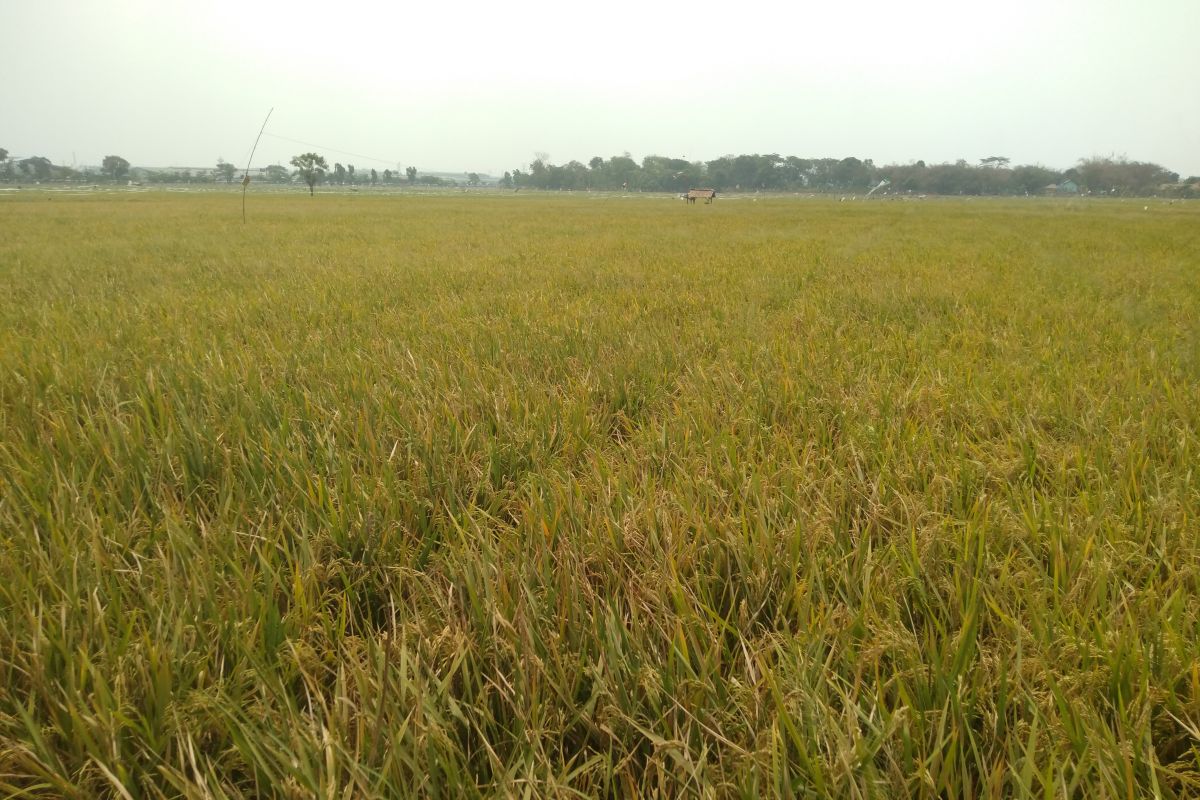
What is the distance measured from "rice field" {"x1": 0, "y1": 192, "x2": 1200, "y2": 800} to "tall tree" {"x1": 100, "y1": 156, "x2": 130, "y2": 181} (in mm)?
157016

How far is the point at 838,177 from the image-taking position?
12950 cm

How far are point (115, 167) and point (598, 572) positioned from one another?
163 meters

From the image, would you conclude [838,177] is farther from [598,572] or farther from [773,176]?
[598,572]

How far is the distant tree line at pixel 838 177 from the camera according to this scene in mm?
111125

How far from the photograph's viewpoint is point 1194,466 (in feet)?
5.78

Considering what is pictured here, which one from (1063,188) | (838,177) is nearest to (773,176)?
(838,177)

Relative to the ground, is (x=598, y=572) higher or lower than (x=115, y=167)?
lower

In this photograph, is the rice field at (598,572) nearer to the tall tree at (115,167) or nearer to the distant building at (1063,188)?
the distant building at (1063,188)

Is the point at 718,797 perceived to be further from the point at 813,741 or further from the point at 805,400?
the point at 805,400

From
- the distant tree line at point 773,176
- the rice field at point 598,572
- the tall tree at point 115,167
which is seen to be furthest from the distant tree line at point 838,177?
the rice field at point 598,572

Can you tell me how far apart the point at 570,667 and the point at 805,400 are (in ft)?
5.84

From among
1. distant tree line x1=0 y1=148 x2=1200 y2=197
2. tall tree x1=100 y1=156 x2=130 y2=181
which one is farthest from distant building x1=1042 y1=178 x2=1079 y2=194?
tall tree x1=100 y1=156 x2=130 y2=181

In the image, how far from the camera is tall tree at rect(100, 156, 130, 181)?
11781 centimetres

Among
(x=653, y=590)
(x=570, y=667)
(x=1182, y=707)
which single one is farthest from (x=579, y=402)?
(x=1182, y=707)
